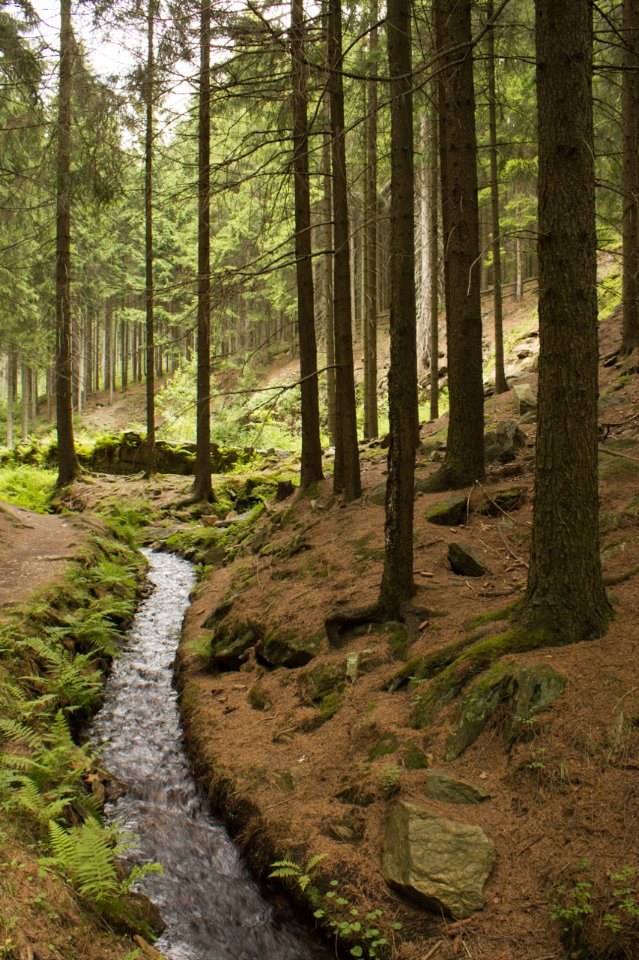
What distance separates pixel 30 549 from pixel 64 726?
6.18m

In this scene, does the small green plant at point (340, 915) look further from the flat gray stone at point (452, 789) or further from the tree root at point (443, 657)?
the tree root at point (443, 657)

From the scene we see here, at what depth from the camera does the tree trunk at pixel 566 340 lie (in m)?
4.43

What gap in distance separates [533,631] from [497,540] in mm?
2509

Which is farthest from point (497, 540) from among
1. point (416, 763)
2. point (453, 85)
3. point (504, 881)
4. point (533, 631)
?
point (453, 85)

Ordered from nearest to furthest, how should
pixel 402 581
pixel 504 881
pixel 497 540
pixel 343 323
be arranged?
pixel 504 881, pixel 402 581, pixel 497 540, pixel 343 323

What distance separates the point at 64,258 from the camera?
673 inches

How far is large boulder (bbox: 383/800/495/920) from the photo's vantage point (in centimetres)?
361

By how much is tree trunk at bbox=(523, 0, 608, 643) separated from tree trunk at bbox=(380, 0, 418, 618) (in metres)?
1.61

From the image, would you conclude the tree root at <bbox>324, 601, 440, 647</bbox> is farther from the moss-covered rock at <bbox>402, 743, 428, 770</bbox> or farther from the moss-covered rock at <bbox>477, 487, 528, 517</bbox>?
the moss-covered rock at <bbox>477, 487, 528, 517</bbox>

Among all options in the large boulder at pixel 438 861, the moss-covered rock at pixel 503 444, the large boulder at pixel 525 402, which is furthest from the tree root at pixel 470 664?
the large boulder at pixel 525 402

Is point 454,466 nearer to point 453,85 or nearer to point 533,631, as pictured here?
point 533,631

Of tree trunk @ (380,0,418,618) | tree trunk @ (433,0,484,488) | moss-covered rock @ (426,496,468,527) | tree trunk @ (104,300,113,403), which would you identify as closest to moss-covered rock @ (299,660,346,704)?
tree trunk @ (380,0,418,618)

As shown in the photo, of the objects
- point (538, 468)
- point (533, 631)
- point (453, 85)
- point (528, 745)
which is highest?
point (453, 85)

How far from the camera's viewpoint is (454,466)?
29.5 ft
